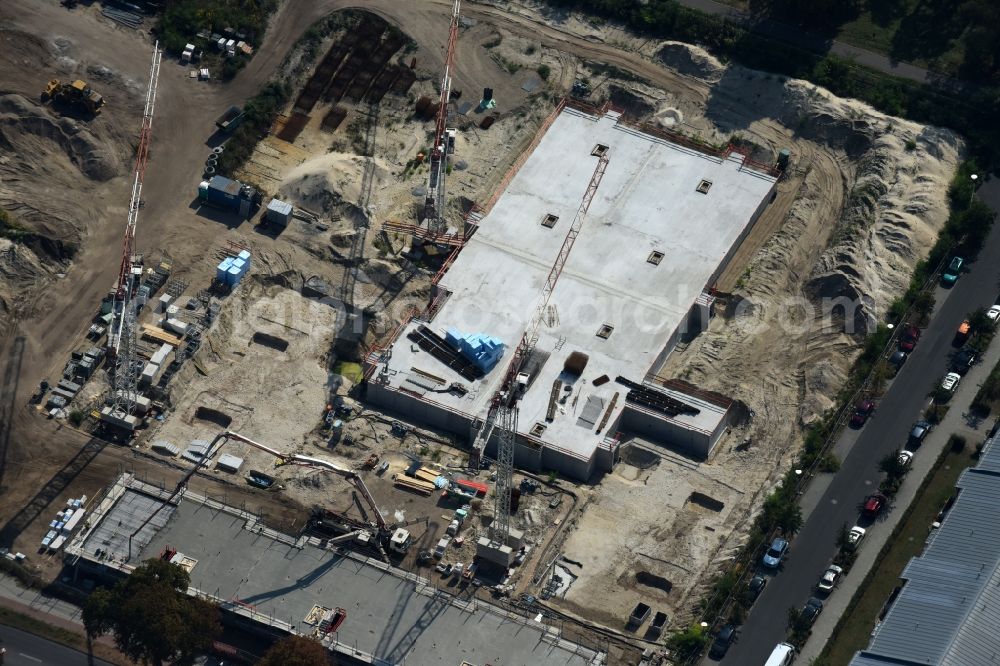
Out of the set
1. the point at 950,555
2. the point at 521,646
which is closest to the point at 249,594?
the point at 521,646

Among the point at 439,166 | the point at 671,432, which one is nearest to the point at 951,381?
the point at 671,432

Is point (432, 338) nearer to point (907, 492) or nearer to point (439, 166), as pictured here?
point (439, 166)

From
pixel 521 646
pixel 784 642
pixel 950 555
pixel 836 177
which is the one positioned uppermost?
pixel 836 177

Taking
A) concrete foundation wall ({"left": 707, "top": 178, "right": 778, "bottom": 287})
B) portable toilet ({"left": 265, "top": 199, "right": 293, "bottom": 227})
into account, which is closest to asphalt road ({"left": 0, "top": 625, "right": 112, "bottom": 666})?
portable toilet ({"left": 265, "top": 199, "right": 293, "bottom": 227})

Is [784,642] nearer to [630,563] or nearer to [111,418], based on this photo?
[630,563]

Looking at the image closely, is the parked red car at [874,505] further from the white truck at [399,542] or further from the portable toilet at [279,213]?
the portable toilet at [279,213]

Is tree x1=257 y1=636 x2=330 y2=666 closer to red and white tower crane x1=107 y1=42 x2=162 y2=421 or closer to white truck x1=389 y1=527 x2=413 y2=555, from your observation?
white truck x1=389 y1=527 x2=413 y2=555

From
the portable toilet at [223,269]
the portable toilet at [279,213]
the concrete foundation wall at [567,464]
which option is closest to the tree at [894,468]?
the concrete foundation wall at [567,464]
